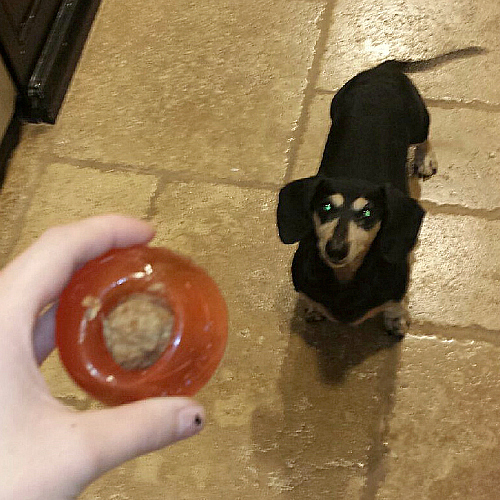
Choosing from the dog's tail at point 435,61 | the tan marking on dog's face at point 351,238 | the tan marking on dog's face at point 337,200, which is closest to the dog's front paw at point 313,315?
the tan marking on dog's face at point 351,238

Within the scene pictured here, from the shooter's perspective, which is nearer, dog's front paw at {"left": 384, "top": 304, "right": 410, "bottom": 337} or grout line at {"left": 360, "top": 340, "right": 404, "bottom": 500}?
grout line at {"left": 360, "top": 340, "right": 404, "bottom": 500}

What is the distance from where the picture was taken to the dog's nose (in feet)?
4.47

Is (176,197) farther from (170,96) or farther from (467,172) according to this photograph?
(467,172)

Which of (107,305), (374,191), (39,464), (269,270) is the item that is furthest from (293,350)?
(39,464)

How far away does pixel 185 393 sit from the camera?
0.87 m

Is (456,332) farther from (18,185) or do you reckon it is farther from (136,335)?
(18,185)

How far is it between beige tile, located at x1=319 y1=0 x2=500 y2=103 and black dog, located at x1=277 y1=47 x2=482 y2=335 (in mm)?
361

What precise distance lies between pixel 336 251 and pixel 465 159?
0.77m

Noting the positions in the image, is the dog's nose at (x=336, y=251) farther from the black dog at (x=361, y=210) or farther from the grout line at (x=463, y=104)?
the grout line at (x=463, y=104)

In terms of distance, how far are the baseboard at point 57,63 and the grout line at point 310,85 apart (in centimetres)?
77

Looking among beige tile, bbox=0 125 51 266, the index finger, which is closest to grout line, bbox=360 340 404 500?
the index finger

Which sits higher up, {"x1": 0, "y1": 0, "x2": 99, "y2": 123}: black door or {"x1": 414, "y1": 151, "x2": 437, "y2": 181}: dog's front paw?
{"x1": 0, "y1": 0, "x2": 99, "y2": 123}: black door

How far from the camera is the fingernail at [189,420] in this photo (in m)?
0.79

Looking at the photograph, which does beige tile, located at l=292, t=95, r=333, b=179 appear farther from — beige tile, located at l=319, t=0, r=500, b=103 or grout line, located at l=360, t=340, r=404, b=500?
grout line, located at l=360, t=340, r=404, b=500
